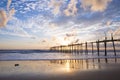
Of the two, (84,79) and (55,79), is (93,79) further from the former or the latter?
(55,79)

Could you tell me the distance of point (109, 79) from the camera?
10.2 metres

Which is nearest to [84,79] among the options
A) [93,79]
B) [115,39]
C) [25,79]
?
[93,79]

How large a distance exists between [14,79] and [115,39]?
1401 inches

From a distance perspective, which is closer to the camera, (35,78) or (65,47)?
(35,78)

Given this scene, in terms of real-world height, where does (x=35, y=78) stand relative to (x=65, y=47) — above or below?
above

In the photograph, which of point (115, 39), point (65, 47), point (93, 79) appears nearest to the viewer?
point (93, 79)

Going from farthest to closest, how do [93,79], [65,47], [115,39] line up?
1. [65,47]
2. [115,39]
3. [93,79]

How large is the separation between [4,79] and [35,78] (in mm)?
1779

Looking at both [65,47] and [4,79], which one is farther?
[65,47]

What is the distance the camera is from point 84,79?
404 inches

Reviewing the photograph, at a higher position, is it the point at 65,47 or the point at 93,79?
the point at 93,79

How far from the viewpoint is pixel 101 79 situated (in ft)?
33.3

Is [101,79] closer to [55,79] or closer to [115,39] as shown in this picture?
[55,79]

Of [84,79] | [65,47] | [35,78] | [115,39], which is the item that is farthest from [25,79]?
[65,47]
